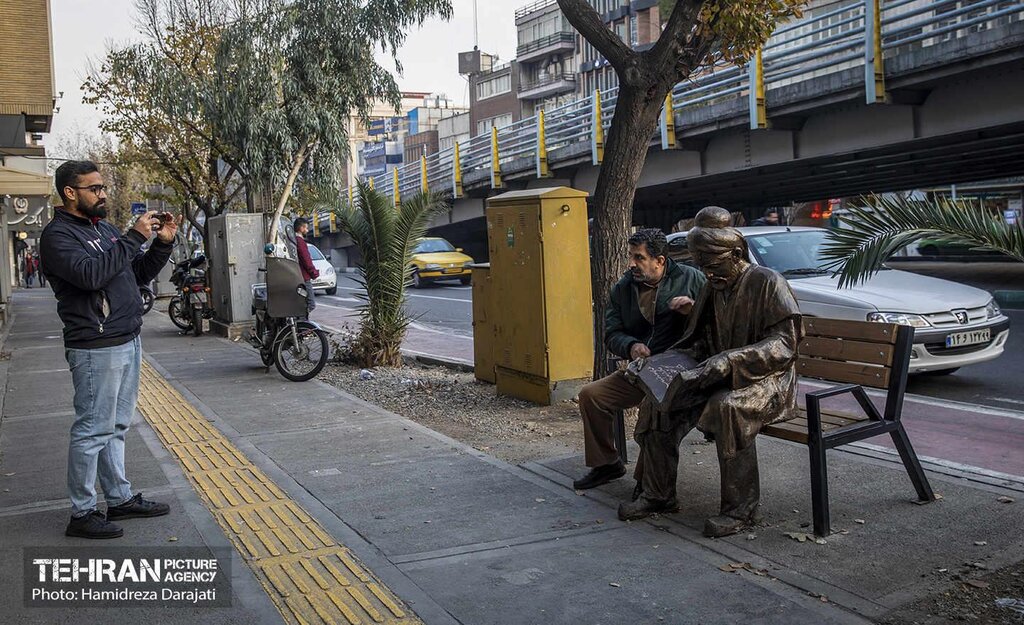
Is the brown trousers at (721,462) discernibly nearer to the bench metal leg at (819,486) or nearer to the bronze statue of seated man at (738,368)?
the bronze statue of seated man at (738,368)

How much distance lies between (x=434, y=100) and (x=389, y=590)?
409ft

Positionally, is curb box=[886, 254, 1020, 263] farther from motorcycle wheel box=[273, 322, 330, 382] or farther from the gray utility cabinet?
motorcycle wheel box=[273, 322, 330, 382]

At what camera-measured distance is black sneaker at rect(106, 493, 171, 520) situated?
5.38 meters

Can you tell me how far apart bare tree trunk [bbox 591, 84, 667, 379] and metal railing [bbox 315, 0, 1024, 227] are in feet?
6.52

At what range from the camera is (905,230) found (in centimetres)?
485

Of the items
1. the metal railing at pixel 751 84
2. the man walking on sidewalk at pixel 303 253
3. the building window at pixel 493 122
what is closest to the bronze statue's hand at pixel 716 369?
the metal railing at pixel 751 84

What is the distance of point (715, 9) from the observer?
741 cm

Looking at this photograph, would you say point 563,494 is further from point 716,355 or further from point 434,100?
point 434,100

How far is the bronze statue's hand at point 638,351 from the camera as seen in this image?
18.3ft

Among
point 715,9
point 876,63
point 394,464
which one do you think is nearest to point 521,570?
point 394,464

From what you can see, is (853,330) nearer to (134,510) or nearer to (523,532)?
(523,532)

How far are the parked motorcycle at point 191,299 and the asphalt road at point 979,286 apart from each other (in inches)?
100

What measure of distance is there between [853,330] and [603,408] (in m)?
1.38

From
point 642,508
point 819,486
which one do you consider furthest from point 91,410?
point 819,486
